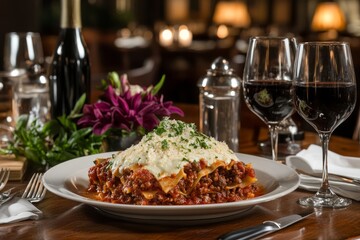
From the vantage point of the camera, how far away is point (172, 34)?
39.5 feet

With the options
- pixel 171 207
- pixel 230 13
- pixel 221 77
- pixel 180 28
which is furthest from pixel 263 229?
pixel 230 13

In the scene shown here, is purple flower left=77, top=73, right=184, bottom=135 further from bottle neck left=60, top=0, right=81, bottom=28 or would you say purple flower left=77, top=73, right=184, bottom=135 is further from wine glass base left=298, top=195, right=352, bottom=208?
wine glass base left=298, top=195, right=352, bottom=208

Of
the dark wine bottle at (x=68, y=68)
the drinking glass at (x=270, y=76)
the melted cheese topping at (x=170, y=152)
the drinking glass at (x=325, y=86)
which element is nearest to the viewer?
the melted cheese topping at (x=170, y=152)

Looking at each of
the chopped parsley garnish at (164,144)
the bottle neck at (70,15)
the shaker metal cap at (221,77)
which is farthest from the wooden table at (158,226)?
the bottle neck at (70,15)

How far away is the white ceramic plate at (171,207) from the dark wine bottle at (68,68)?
16.8 inches

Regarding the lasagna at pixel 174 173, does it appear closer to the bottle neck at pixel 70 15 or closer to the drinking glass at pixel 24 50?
the bottle neck at pixel 70 15

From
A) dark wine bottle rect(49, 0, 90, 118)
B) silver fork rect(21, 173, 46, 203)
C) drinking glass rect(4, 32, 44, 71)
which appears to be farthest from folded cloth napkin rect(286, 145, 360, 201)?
drinking glass rect(4, 32, 44, 71)

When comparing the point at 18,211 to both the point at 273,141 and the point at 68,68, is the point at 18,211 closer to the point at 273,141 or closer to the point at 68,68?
the point at 273,141

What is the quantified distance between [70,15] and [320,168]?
2.66 ft

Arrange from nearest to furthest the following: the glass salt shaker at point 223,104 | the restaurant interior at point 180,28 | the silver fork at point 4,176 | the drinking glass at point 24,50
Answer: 1. the silver fork at point 4,176
2. the glass salt shaker at point 223,104
3. the drinking glass at point 24,50
4. the restaurant interior at point 180,28

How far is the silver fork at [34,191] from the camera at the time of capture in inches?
54.2

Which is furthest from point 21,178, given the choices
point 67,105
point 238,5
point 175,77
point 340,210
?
point 238,5

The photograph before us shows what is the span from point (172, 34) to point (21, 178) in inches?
417

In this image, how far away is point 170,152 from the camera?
4.11 ft
